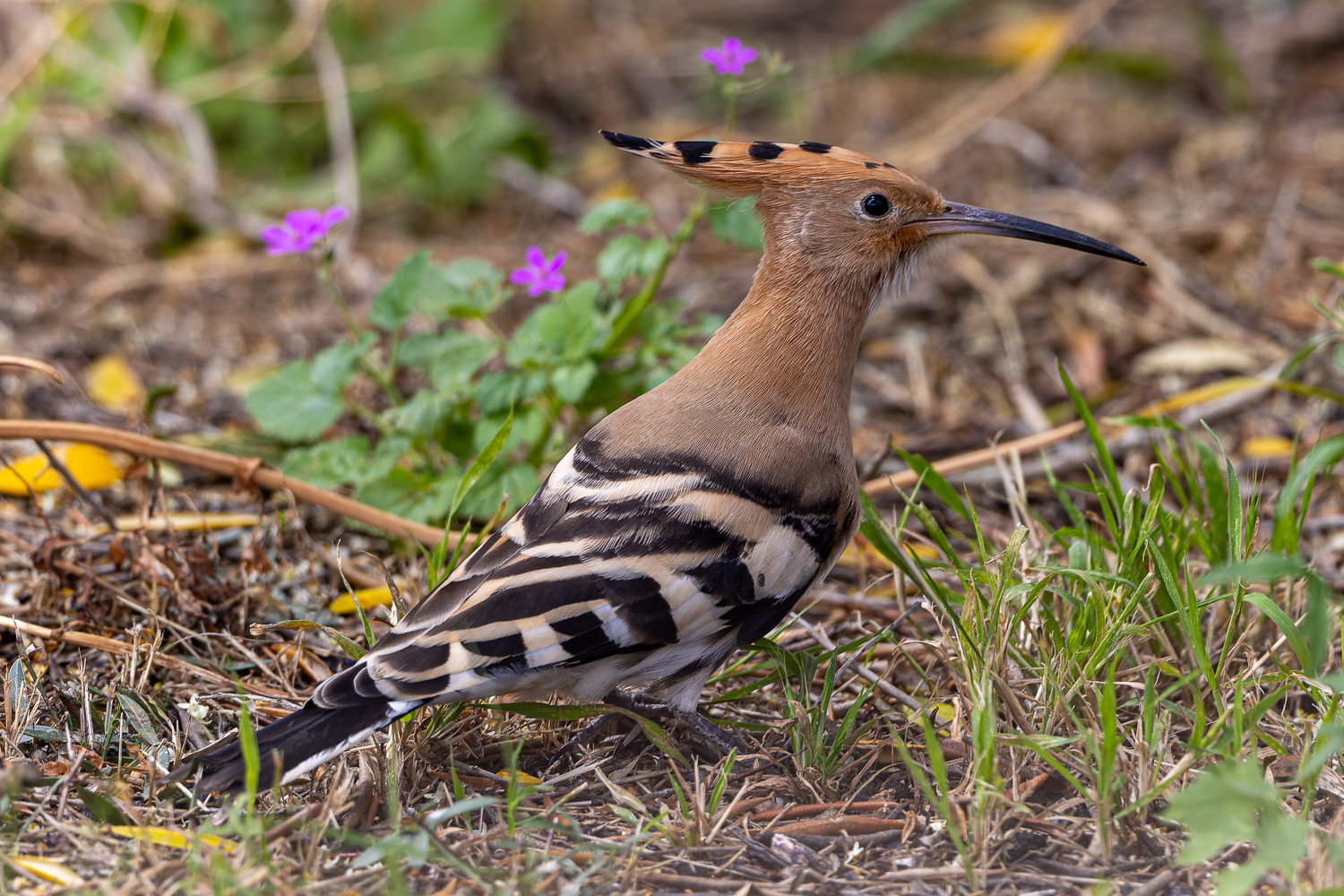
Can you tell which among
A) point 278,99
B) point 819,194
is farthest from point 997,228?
point 278,99

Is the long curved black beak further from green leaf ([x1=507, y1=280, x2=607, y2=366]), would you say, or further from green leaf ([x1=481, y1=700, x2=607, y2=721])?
green leaf ([x1=481, y1=700, x2=607, y2=721])

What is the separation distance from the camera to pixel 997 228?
99.0 inches

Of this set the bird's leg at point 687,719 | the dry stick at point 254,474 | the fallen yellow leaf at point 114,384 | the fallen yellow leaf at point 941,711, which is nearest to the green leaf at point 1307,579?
the fallen yellow leaf at point 941,711

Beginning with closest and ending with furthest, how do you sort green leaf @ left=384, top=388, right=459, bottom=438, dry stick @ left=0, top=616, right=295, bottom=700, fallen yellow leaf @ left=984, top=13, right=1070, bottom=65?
dry stick @ left=0, top=616, right=295, bottom=700
green leaf @ left=384, top=388, right=459, bottom=438
fallen yellow leaf @ left=984, top=13, right=1070, bottom=65

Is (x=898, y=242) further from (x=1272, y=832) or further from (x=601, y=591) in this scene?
(x=1272, y=832)

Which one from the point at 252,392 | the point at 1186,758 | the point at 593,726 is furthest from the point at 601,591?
the point at 252,392

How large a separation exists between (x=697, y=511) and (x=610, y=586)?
22cm

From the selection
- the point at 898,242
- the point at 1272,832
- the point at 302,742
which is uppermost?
the point at 898,242

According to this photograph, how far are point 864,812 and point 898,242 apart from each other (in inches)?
43.0

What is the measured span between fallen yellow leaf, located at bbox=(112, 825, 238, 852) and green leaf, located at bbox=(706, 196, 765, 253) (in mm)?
1443

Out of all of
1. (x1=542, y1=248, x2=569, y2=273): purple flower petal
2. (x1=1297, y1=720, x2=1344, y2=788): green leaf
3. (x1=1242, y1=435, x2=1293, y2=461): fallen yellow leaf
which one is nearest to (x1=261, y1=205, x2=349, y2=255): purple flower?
(x1=542, y1=248, x2=569, y2=273): purple flower petal

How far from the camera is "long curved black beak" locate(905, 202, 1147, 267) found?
2.49 m

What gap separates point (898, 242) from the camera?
249cm

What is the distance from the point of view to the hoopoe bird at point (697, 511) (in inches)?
75.2
